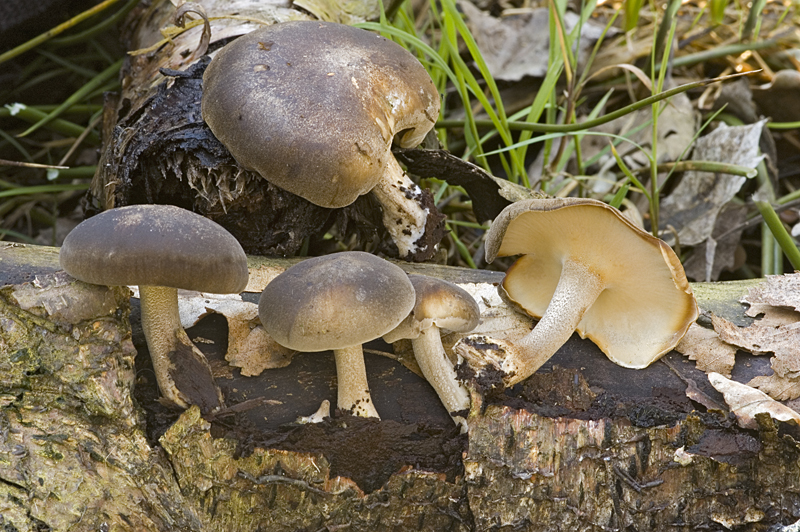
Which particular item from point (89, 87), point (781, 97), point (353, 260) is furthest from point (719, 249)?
point (89, 87)

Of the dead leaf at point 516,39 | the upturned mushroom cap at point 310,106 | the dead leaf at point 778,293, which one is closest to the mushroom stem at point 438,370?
the upturned mushroom cap at point 310,106

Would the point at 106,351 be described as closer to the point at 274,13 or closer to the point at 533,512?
the point at 533,512

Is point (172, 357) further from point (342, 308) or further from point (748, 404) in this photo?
point (748, 404)

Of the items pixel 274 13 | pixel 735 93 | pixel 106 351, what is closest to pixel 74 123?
pixel 274 13

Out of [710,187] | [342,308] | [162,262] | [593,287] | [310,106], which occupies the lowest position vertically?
[710,187]

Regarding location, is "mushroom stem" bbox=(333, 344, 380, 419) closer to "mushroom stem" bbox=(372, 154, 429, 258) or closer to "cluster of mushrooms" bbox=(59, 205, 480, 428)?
Result: "cluster of mushrooms" bbox=(59, 205, 480, 428)

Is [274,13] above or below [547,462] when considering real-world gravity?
above
